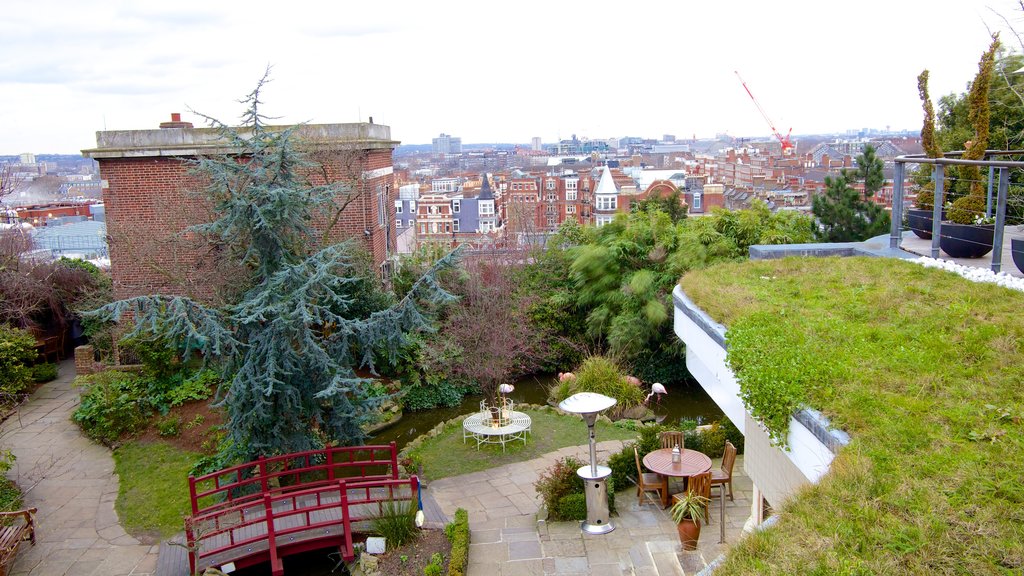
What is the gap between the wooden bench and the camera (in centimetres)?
829

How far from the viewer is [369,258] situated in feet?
51.9

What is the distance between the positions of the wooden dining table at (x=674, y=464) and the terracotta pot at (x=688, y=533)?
116 cm

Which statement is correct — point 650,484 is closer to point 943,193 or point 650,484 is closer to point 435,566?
point 435,566

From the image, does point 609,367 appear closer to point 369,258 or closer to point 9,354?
point 369,258

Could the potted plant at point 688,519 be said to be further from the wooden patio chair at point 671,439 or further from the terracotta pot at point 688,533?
the wooden patio chair at point 671,439

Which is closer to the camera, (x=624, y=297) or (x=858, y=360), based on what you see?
(x=858, y=360)

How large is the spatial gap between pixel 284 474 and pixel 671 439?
507 cm

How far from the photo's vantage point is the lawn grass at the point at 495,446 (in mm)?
11461

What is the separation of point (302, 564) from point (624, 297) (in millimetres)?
10209

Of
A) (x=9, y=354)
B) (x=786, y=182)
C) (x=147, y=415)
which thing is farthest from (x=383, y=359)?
(x=786, y=182)

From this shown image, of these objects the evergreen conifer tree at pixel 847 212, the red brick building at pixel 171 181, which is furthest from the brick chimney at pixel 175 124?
the evergreen conifer tree at pixel 847 212

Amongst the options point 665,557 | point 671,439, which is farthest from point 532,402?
point 665,557

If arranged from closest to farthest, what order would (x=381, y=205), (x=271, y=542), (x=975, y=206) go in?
(x=271, y=542)
(x=975, y=206)
(x=381, y=205)

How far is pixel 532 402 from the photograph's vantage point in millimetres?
16328
